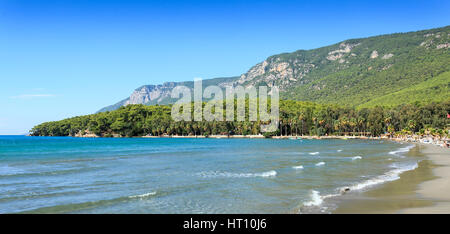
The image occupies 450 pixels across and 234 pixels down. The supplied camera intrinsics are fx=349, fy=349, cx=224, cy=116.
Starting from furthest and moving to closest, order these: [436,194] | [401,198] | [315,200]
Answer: [436,194], [401,198], [315,200]

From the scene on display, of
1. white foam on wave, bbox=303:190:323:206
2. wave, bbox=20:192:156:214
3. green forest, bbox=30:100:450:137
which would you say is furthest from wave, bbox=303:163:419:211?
green forest, bbox=30:100:450:137

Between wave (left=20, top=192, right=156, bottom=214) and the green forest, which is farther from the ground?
the green forest

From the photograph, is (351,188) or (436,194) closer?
(436,194)

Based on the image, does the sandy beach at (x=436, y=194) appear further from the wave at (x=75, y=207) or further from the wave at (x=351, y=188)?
the wave at (x=75, y=207)

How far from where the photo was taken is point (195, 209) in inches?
612

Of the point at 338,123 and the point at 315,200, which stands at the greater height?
the point at 338,123

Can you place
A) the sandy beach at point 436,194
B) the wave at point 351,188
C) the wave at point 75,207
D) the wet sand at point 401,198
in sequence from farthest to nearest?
the wave at point 351,188 < the wave at point 75,207 < the wet sand at point 401,198 < the sandy beach at point 436,194

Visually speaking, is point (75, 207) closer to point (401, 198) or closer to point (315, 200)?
point (315, 200)

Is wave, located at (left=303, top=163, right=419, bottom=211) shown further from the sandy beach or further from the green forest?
the green forest

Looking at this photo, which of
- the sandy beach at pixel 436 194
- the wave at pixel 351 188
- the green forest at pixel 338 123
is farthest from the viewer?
the green forest at pixel 338 123

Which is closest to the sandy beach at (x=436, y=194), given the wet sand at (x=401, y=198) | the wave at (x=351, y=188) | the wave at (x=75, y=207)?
the wet sand at (x=401, y=198)

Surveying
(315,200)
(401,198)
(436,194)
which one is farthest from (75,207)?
(436,194)
